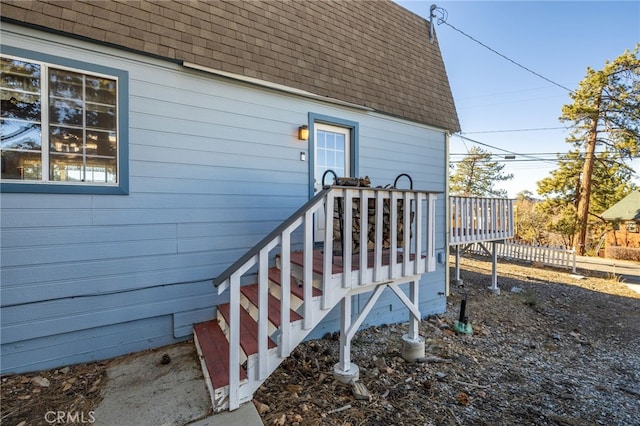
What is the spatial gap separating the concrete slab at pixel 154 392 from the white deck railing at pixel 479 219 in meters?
5.24

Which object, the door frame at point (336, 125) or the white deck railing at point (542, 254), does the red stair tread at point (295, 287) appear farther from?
the white deck railing at point (542, 254)

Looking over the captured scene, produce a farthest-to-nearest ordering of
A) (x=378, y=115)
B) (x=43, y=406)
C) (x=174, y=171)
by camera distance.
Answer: (x=378, y=115) < (x=174, y=171) < (x=43, y=406)

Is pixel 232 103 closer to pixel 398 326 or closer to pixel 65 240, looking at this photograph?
pixel 65 240

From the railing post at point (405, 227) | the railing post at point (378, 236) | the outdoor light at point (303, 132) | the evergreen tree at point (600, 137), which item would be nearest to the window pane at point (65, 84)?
the outdoor light at point (303, 132)

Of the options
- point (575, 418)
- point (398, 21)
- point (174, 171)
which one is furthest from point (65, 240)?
point (398, 21)

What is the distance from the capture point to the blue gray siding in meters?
2.42

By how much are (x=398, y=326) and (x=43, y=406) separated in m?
4.25

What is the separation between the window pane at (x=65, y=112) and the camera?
2502 millimetres

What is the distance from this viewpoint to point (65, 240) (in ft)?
8.30

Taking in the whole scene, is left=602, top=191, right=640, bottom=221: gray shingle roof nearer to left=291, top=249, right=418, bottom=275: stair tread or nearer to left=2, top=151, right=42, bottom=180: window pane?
left=291, top=249, right=418, bottom=275: stair tread

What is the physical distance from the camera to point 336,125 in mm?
4188

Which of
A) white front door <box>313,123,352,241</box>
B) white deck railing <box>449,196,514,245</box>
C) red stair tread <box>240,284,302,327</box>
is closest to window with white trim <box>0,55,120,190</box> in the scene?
red stair tread <box>240,284,302,327</box>

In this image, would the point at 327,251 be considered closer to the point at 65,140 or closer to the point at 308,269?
the point at 308,269

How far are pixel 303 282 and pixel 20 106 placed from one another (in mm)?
2909
